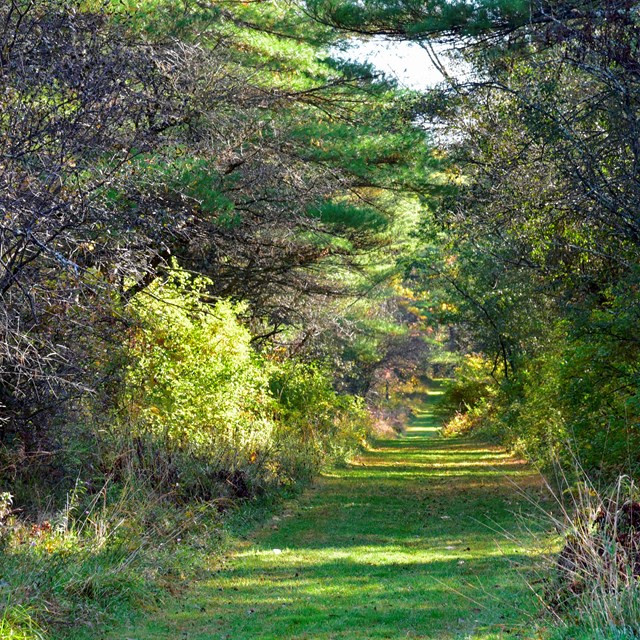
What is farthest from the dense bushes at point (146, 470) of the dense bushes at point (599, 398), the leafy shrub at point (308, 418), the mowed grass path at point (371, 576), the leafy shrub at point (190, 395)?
the dense bushes at point (599, 398)

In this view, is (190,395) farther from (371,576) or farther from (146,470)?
(371,576)

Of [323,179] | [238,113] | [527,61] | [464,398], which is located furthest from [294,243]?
[464,398]

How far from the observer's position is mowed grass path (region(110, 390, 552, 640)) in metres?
8.06

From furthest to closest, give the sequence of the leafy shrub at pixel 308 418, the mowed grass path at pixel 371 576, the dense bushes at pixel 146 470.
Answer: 1. the leafy shrub at pixel 308 418
2. the dense bushes at pixel 146 470
3. the mowed grass path at pixel 371 576

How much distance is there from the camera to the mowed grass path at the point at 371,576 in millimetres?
8062

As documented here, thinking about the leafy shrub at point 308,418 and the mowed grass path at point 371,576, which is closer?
the mowed grass path at point 371,576

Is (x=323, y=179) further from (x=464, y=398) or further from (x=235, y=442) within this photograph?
(x=464, y=398)

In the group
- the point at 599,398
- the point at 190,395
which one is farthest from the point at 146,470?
the point at 599,398

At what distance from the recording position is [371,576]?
34.2 ft

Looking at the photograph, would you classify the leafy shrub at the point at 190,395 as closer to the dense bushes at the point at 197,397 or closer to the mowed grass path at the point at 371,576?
the dense bushes at the point at 197,397

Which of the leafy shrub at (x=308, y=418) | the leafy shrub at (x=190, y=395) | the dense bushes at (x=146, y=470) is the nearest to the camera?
the dense bushes at (x=146, y=470)

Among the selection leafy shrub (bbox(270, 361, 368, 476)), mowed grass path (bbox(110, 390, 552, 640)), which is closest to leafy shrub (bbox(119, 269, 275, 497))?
mowed grass path (bbox(110, 390, 552, 640))

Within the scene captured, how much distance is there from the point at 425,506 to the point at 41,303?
8.72m

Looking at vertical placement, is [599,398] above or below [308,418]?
above
